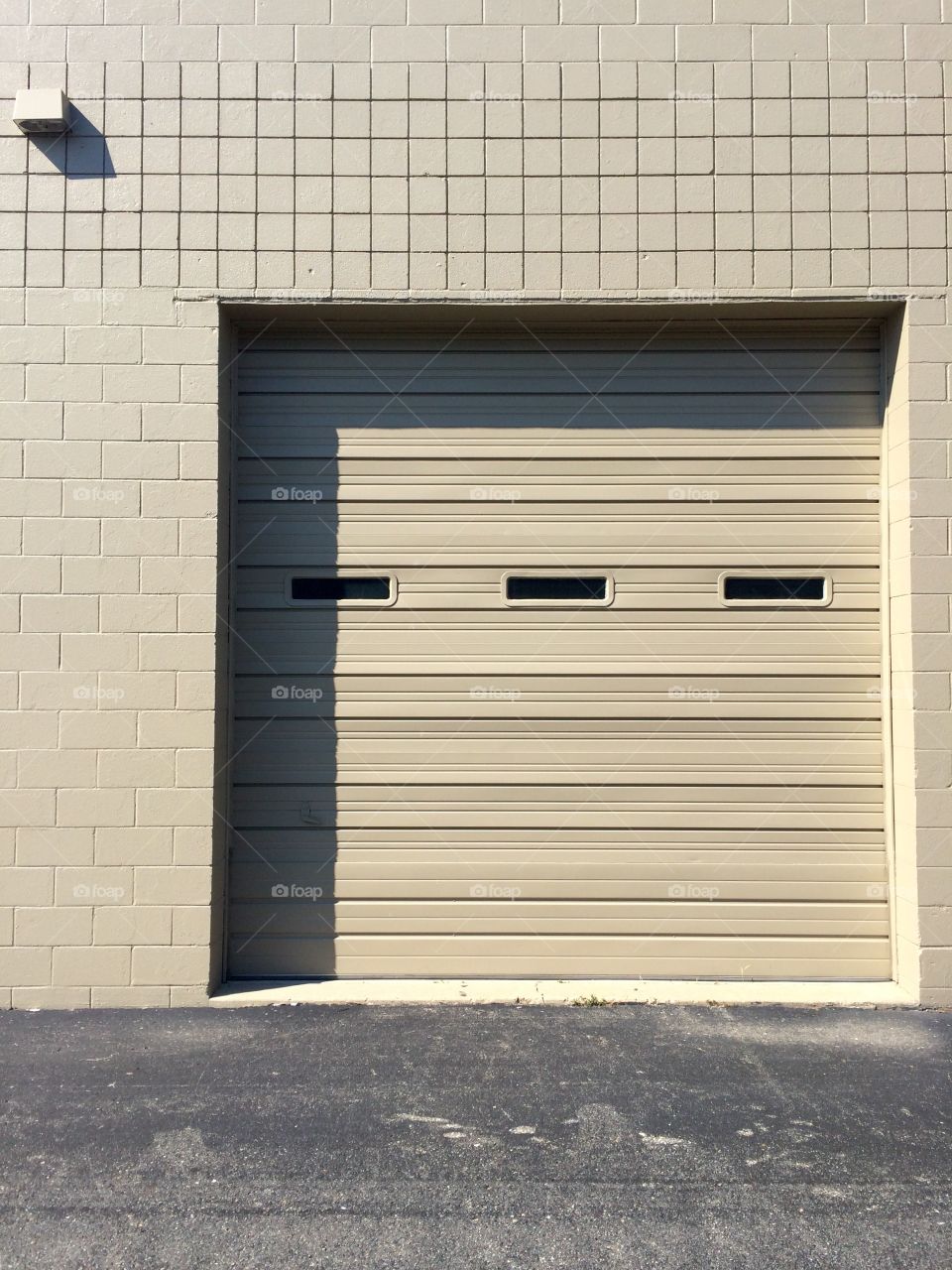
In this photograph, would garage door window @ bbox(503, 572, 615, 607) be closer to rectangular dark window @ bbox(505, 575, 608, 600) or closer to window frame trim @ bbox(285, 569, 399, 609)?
rectangular dark window @ bbox(505, 575, 608, 600)

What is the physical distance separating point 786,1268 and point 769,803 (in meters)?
2.51

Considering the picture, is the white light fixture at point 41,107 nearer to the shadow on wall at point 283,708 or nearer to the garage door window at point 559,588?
the shadow on wall at point 283,708

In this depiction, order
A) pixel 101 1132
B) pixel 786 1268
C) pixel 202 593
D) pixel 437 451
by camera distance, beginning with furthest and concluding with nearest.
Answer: pixel 437 451 < pixel 202 593 < pixel 101 1132 < pixel 786 1268

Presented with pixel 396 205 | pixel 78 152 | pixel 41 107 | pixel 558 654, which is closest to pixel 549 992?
pixel 558 654

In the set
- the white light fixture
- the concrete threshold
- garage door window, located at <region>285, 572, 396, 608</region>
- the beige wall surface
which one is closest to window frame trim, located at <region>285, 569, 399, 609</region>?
garage door window, located at <region>285, 572, 396, 608</region>

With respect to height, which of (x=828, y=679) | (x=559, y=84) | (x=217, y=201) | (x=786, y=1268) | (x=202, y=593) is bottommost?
(x=786, y=1268)

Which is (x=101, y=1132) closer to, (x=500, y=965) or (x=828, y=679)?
(x=500, y=965)

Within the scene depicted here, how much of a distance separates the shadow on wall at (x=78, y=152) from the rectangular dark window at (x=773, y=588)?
4.01m

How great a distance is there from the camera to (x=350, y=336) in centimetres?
496

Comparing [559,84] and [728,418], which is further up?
[559,84]

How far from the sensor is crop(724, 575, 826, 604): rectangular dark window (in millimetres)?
4910

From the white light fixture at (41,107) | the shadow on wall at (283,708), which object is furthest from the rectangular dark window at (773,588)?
the white light fixture at (41,107)

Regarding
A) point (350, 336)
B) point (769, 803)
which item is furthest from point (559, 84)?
point (769, 803)

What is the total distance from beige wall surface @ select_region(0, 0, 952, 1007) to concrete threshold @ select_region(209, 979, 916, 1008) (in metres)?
0.45
